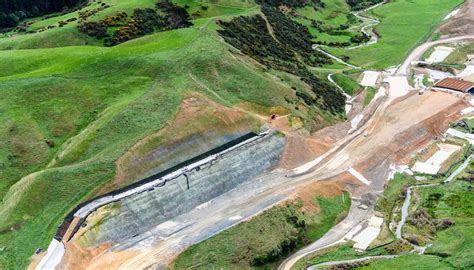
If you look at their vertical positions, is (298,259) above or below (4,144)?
below

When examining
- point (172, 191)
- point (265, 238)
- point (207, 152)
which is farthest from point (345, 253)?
point (207, 152)

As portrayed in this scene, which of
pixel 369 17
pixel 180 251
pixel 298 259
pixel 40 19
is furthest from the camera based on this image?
pixel 369 17

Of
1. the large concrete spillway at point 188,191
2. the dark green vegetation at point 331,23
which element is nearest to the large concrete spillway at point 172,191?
the large concrete spillway at point 188,191

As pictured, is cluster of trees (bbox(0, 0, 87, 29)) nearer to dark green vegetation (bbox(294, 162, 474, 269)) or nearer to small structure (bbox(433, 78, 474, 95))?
small structure (bbox(433, 78, 474, 95))

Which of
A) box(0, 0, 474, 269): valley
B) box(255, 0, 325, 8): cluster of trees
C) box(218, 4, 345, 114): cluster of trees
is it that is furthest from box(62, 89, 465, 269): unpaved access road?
box(255, 0, 325, 8): cluster of trees

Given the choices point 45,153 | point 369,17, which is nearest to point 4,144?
A: point 45,153

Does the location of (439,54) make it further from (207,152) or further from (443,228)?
(207,152)

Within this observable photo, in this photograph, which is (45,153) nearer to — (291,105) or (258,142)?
(258,142)
